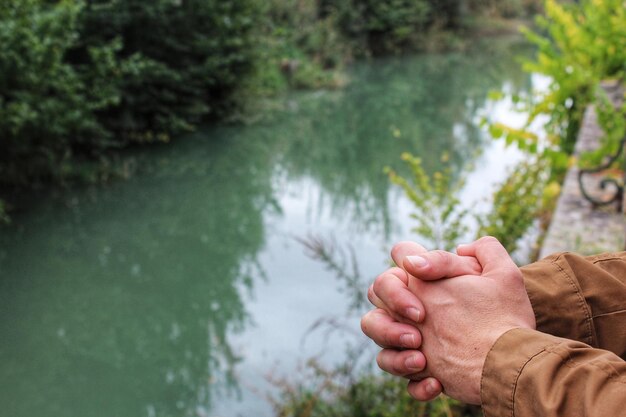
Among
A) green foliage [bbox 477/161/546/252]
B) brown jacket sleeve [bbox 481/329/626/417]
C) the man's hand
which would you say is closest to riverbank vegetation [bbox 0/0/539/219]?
green foliage [bbox 477/161/546/252]

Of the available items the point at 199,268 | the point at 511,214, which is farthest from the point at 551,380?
the point at 199,268

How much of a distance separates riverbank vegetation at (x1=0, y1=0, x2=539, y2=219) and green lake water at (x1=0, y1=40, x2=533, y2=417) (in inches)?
20.9

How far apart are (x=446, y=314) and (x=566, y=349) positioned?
318mm

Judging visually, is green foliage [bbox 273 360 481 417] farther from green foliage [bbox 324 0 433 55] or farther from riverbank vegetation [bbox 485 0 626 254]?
green foliage [bbox 324 0 433 55]

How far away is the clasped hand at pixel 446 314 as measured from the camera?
1249mm

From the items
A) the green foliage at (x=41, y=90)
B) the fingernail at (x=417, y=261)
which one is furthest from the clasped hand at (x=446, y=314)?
the green foliage at (x=41, y=90)

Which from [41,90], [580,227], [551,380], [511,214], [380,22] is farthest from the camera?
[380,22]

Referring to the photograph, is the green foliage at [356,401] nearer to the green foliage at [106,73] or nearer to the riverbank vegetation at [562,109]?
the riverbank vegetation at [562,109]

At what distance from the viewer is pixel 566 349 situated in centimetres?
106

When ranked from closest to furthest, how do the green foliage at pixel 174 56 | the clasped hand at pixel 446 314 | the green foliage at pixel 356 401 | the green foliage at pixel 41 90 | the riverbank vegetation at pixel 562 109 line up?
the clasped hand at pixel 446 314 < the green foliage at pixel 356 401 < the riverbank vegetation at pixel 562 109 < the green foliage at pixel 41 90 < the green foliage at pixel 174 56

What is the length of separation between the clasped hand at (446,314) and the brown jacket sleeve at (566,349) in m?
0.06

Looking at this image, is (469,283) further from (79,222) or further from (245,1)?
(245,1)

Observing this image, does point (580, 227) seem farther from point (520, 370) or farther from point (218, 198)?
point (218, 198)

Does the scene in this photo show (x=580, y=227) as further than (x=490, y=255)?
Yes
